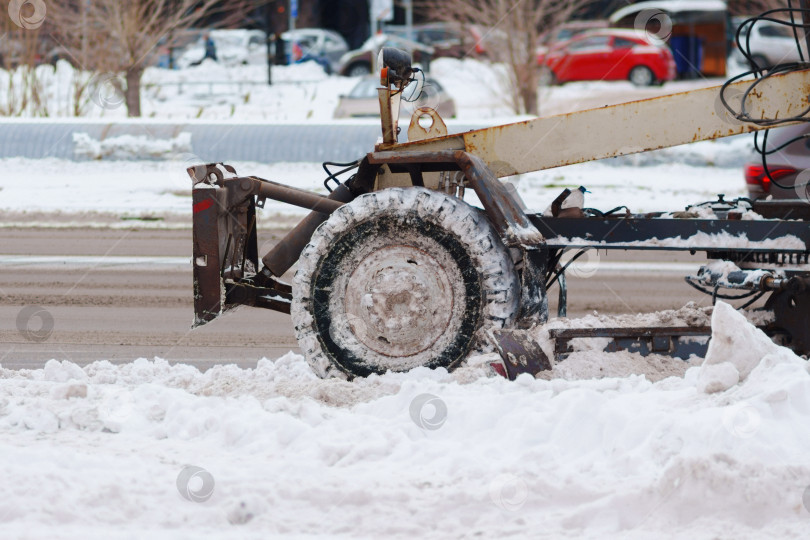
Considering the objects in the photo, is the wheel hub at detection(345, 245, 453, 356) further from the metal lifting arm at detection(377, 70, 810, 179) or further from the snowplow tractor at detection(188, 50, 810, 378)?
the metal lifting arm at detection(377, 70, 810, 179)

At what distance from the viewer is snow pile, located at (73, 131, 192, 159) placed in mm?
17609

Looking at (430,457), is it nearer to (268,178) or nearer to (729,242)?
(729,242)

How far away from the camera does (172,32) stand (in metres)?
23.1

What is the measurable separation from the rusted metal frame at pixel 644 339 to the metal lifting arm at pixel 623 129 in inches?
34.8

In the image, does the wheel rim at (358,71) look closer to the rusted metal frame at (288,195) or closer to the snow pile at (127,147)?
the snow pile at (127,147)

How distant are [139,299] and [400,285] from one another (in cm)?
395

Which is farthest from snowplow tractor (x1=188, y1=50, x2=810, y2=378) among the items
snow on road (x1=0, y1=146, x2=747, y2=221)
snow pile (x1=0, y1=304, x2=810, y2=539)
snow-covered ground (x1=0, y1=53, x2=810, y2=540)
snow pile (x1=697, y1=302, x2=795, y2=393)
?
snow on road (x1=0, y1=146, x2=747, y2=221)

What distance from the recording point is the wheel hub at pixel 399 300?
5277 mm

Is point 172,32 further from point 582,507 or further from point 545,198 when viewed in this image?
point 582,507

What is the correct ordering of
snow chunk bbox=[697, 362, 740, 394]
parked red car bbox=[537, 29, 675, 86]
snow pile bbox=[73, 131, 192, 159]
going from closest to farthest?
snow chunk bbox=[697, 362, 740, 394], snow pile bbox=[73, 131, 192, 159], parked red car bbox=[537, 29, 675, 86]

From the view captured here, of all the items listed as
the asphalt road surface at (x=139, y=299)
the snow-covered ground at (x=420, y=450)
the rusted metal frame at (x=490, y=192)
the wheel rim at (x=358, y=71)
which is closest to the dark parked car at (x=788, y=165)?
the asphalt road surface at (x=139, y=299)

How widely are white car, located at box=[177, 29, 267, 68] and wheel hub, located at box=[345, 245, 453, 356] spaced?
29.0 meters

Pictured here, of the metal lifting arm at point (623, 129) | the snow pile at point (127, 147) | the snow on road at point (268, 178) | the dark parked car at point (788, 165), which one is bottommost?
the snow on road at point (268, 178)

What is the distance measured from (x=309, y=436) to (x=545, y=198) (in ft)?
36.3
